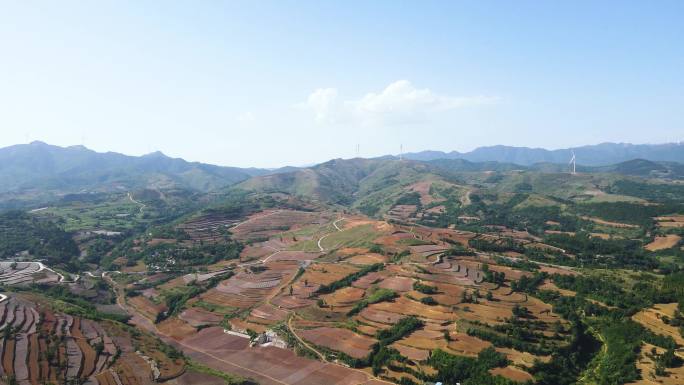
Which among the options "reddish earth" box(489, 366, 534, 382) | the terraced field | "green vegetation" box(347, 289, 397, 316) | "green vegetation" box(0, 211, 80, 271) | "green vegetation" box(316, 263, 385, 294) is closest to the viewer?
"reddish earth" box(489, 366, 534, 382)

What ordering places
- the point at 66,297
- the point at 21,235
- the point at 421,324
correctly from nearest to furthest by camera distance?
the point at 421,324, the point at 66,297, the point at 21,235

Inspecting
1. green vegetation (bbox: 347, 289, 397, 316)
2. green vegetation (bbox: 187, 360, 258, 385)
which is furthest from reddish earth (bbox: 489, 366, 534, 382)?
green vegetation (bbox: 187, 360, 258, 385)

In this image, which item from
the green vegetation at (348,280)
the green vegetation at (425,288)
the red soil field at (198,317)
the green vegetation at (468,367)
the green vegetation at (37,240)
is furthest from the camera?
the green vegetation at (37,240)

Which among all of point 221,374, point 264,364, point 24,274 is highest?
point 24,274

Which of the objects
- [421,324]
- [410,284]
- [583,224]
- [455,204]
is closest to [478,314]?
[421,324]

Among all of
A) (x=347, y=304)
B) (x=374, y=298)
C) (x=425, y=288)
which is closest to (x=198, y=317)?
(x=347, y=304)

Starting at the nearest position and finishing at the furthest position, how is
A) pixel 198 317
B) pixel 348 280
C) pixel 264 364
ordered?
pixel 264 364 → pixel 198 317 → pixel 348 280

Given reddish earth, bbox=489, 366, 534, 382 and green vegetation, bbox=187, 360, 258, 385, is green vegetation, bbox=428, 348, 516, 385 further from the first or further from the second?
green vegetation, bbox=187, 360, 258, 385

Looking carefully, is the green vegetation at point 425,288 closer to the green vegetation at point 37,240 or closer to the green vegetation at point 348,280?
the green vegetation at point 348,280

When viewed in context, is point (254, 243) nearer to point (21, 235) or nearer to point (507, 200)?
point (21, 235)

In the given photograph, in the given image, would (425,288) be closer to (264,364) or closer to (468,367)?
(468,367)

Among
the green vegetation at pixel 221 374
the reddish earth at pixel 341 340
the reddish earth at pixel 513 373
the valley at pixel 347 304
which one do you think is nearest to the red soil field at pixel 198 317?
the valley at pixel 347 304
